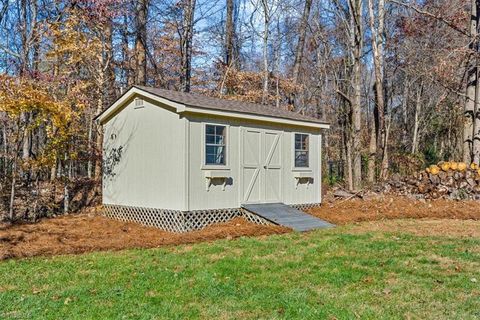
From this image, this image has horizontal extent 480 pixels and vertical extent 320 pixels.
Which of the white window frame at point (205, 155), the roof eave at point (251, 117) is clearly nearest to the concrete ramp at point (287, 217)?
the white window frame at point (205, 155)

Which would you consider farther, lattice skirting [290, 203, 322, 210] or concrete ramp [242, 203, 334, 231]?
lattice skirting [290, 203, 322, 210]

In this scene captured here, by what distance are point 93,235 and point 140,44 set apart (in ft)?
27.9

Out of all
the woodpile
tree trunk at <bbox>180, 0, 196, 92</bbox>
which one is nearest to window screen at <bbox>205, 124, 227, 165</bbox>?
the woodpile

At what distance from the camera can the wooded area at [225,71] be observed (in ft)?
35.1

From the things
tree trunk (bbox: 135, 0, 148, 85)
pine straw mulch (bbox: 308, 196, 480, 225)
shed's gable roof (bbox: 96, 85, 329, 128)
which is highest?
tree trunk (bbox: 135, 0, 148, 85)

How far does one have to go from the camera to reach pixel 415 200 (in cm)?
1184

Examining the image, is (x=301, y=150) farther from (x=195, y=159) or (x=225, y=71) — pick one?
(x=225, y=71)

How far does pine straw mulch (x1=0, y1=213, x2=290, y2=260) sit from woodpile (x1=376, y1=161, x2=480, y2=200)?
5.79 m

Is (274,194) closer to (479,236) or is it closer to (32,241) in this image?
(479,236)

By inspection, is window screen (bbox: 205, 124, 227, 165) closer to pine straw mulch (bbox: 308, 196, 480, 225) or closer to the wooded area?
pine straw mulch (bbox: 308, 196, 480, 225)

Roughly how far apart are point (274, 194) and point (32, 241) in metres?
5.21

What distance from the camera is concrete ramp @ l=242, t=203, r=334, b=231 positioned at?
8602 mm

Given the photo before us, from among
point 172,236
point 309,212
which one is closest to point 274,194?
point 309,212

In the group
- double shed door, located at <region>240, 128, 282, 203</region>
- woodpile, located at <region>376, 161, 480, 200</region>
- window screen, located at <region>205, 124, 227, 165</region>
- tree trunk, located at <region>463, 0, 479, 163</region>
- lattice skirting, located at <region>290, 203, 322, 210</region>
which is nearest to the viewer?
window screen, located at <region>205, 124, 227, 165</region>
